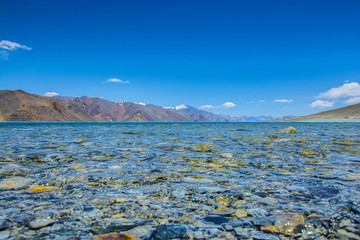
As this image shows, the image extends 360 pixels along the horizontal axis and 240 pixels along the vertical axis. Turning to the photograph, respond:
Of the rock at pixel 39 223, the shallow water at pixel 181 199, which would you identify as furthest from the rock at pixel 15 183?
the rock at pixel 39 223

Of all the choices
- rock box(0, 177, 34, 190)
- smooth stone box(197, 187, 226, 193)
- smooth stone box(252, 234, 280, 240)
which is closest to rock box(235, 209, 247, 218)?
smooth stone box(252, 234, 280, 240)

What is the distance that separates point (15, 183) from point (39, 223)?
221 cm

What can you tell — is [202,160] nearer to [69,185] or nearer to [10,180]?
[69,185]

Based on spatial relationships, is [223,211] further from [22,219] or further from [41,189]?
[41,189]

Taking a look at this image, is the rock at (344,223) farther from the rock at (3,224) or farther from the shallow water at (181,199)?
the rock at (3,224)

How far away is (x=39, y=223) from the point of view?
269cm

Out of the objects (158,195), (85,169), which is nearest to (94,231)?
(158,195)

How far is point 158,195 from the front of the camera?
12.7 feet

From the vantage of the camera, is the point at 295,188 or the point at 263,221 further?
the point at 295,188

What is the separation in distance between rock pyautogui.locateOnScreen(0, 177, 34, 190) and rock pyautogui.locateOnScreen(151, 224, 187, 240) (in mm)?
3131

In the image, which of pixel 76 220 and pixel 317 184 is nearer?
pixel 76 220

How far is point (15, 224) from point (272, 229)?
2.95 metres

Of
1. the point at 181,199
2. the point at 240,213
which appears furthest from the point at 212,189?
the point at 240,213

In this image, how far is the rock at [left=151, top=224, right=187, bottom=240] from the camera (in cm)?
242
